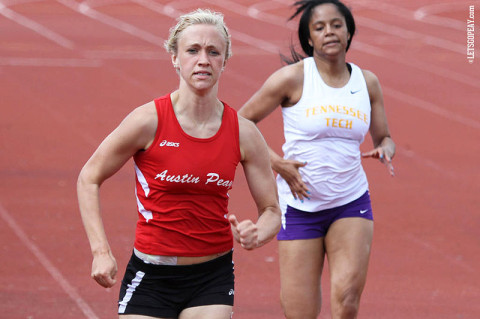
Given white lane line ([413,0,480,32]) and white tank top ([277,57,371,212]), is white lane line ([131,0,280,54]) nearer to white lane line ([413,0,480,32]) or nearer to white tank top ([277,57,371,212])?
white lane line ([413,0,480,32])

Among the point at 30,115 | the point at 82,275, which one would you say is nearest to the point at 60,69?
the point at 30,115

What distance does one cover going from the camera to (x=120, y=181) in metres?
11.0

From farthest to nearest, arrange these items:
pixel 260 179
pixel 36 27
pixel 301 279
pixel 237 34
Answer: pixel 36 27, pixel 237 34, pixel 301 279, pixel 260 179

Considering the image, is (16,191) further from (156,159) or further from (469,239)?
(156,159)

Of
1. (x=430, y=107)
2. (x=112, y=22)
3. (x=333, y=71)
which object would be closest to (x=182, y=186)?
(x=333, y=71)

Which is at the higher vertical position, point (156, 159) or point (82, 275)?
point (156, 159)

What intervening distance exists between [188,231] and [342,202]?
1518mm

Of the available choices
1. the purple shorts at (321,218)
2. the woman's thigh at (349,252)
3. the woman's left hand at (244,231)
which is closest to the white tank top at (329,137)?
the purple shorts at (321,218)

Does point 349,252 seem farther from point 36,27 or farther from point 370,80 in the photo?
point 36,27

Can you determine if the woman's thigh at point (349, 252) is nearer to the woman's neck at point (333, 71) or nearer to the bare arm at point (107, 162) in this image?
the woman's neck at point (333, 71)

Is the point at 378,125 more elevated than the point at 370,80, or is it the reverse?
the point at 370,80

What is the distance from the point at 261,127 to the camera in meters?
13.5

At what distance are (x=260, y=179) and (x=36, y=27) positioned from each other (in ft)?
59.3

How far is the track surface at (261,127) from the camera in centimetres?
750
